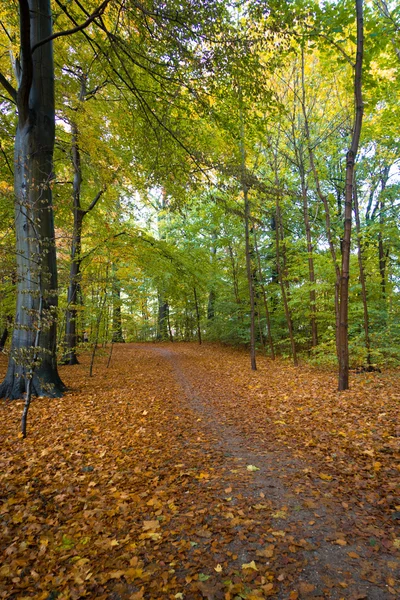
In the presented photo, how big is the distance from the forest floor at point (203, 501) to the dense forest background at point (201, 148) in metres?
1.66

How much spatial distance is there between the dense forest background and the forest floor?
1.66m

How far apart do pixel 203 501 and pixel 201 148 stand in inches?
288

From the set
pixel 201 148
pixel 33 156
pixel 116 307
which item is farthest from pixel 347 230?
pixel 116 307

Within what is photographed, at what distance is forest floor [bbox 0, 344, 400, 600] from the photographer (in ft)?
6.70

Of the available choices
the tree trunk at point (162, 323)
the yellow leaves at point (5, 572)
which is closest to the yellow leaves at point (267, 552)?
the yellow leaves at point (5, 572)

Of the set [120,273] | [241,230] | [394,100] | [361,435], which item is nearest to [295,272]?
[241,230]

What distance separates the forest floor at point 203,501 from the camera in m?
2.04

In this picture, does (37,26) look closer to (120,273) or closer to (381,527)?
(120,273)

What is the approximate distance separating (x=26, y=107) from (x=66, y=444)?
20.9 ft

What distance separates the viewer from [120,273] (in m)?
9.48

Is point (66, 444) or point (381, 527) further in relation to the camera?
point (66, 444)

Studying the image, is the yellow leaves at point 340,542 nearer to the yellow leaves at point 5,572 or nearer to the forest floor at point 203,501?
the forest floor at point 203,501

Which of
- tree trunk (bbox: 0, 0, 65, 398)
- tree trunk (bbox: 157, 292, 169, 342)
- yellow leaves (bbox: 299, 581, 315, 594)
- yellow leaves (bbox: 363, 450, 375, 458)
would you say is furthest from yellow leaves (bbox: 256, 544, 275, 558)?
tree trunk (bbox: 157, 292, 169, 342)

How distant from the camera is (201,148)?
7461mm
